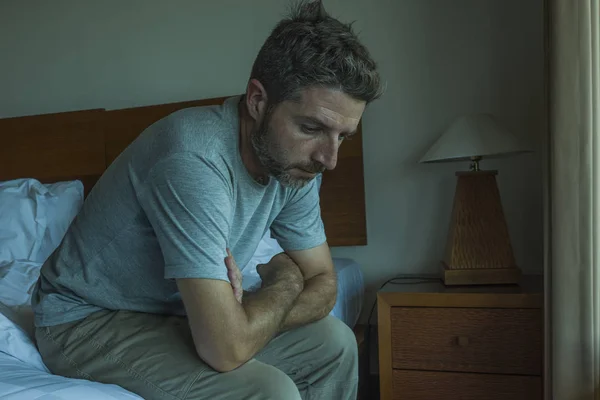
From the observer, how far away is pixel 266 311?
1013 millimetres

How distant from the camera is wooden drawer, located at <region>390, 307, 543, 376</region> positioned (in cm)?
154

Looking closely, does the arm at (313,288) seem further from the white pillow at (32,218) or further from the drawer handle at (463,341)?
the white pillow at (32,218)

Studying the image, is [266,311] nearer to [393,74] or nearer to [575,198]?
[575,198]

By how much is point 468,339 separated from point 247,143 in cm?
95

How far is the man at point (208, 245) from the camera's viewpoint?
0.90 m

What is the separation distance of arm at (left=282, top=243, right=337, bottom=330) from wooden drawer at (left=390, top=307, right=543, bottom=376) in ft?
1.45

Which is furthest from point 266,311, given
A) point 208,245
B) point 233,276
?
point 208,245

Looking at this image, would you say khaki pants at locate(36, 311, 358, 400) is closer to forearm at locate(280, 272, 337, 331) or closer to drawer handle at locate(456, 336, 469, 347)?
forearm at locate(280, 272, 337, 331)

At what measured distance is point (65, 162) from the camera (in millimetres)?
2391

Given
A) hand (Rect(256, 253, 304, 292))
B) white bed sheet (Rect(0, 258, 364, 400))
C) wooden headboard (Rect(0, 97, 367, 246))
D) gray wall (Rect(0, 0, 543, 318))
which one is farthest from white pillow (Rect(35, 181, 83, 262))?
hand (Rect(256, 253, 304, 292))

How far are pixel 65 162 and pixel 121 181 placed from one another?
1.56 metres

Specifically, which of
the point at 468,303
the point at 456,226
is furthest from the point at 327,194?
the point at 468,303

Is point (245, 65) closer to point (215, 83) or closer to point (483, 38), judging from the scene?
point (215, 83)

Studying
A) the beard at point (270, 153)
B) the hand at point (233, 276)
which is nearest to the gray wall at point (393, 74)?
the beard at point (270, 153)
